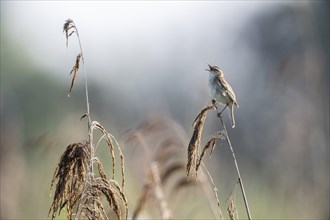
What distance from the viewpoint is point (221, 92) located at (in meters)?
4.18

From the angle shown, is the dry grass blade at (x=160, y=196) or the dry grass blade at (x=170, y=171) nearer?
the dry grass blade at (x=160, y=196)

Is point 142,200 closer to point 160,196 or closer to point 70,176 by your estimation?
point 160,196

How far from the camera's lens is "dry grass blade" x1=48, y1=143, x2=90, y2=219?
8.09 feet

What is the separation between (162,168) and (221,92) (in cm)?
75

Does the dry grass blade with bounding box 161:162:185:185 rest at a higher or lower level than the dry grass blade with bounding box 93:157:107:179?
lower

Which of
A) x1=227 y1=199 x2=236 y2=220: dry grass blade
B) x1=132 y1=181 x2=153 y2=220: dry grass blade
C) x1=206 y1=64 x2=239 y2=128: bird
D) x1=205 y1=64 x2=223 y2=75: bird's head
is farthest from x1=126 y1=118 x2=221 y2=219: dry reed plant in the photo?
x1=205 y1=64 x2=223 y2=75: bird's head

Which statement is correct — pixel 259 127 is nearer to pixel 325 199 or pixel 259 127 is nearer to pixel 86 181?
pixel 325 199

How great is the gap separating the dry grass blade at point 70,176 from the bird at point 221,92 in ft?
4.82

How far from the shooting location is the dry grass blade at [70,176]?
2.46 m

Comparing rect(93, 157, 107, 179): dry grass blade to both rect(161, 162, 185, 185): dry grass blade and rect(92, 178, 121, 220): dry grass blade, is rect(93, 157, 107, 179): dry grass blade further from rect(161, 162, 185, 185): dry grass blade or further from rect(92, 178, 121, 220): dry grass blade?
rect(161, 162, 185, 185): dry grass blade

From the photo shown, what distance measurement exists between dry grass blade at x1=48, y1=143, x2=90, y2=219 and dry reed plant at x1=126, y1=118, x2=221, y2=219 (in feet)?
2.41

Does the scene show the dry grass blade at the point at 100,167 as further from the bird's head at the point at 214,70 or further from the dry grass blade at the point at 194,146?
the bird's head at the point at 214,70

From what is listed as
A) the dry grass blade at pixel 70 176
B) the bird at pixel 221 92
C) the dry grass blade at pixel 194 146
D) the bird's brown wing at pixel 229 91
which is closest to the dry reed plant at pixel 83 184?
the dry grass blade at pixel 70 176

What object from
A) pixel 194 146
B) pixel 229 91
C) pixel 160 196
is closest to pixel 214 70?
pixel 229 91
